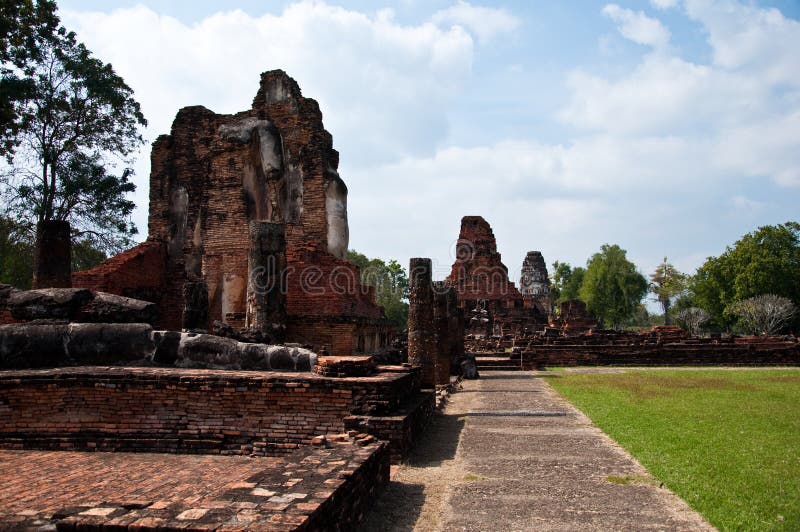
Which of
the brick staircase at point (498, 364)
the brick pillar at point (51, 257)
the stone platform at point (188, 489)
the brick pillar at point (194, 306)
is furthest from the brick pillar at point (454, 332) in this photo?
the stone platform at point (188, 489)

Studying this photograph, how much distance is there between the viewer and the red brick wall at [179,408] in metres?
6.65

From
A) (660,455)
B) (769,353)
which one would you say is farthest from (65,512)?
(769,353)

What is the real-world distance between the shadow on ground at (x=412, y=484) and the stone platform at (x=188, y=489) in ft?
0.43

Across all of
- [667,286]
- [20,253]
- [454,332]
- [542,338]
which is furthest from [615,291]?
[20,253]

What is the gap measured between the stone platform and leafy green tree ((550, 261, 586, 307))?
61.2 m

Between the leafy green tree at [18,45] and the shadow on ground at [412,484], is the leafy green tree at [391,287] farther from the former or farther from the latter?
the shadow on ground at [412,484]

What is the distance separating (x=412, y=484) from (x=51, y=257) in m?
8.73

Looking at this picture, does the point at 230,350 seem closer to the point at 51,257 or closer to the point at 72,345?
the point at 72,345

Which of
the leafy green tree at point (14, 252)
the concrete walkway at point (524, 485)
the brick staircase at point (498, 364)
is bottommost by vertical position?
the concrete walkway at point (524, 485)

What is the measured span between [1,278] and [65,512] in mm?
20775

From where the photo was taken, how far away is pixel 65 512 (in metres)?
3.24

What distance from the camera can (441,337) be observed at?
51.7 feet

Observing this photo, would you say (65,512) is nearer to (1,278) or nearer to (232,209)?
(232,209)

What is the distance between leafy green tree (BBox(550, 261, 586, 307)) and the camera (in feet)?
235
